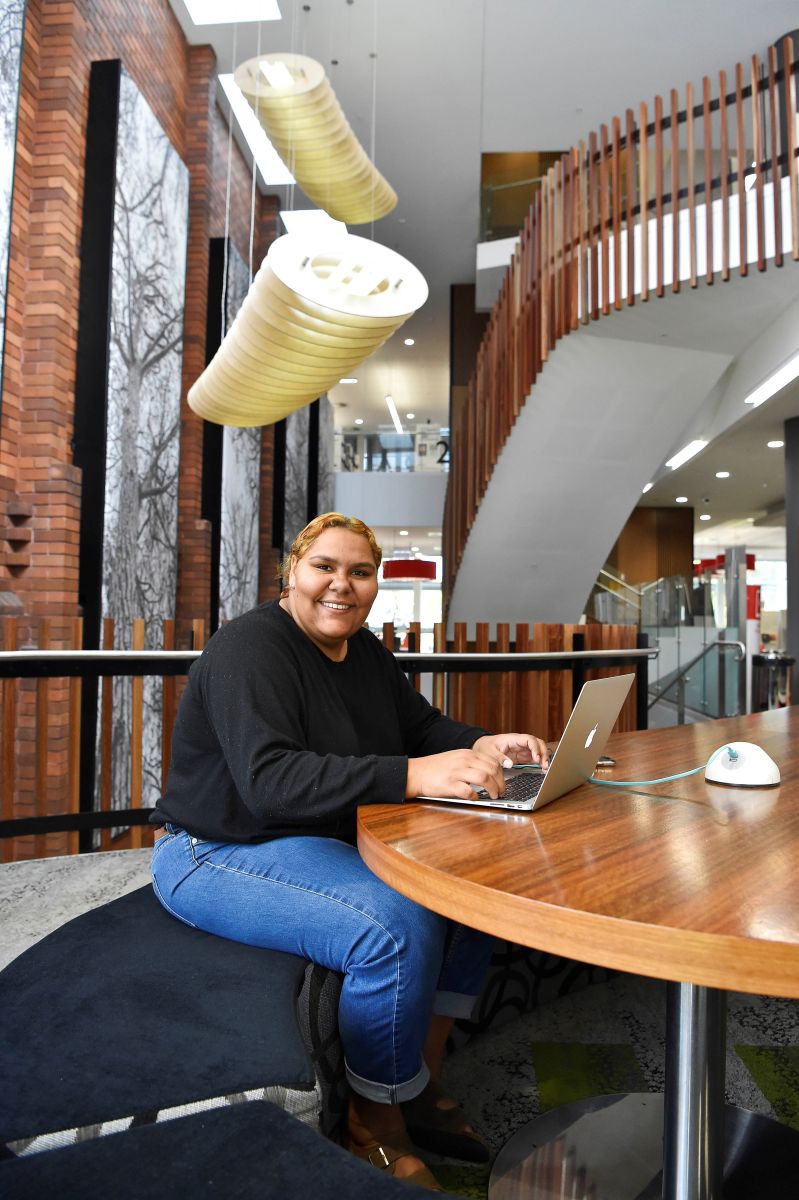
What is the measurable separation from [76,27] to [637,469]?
5104 millimetres

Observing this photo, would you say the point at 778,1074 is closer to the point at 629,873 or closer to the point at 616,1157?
the point at 616,1157

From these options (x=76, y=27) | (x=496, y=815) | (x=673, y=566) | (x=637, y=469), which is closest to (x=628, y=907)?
(x=496, y=815)

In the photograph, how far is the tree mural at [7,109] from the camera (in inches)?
170

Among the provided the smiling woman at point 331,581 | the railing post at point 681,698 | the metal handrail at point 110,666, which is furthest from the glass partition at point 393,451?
the smiling woman at point 331,581

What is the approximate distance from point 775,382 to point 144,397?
5.62 m

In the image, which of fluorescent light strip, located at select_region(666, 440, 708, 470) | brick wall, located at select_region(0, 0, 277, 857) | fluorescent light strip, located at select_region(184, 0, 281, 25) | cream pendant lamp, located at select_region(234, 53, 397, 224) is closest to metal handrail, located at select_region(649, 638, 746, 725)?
fluorescent light strip, located at select_region(666, 440, 708, 470)

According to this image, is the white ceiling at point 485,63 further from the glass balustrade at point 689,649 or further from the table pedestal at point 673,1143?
the table pedestal at point 673,1143

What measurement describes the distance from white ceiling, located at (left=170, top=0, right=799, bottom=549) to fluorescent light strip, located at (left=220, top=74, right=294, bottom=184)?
219mm

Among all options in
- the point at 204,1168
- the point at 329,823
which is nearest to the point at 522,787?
the point at 329,823

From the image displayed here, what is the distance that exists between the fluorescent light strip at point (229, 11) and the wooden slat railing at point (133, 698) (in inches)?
232

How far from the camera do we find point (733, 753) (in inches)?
63.6

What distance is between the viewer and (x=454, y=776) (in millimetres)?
1374

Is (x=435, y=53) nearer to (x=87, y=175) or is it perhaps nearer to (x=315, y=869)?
(x=87, y=175)

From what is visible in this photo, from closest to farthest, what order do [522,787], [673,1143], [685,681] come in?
[673,1143]
[522,787]
[685,681]
